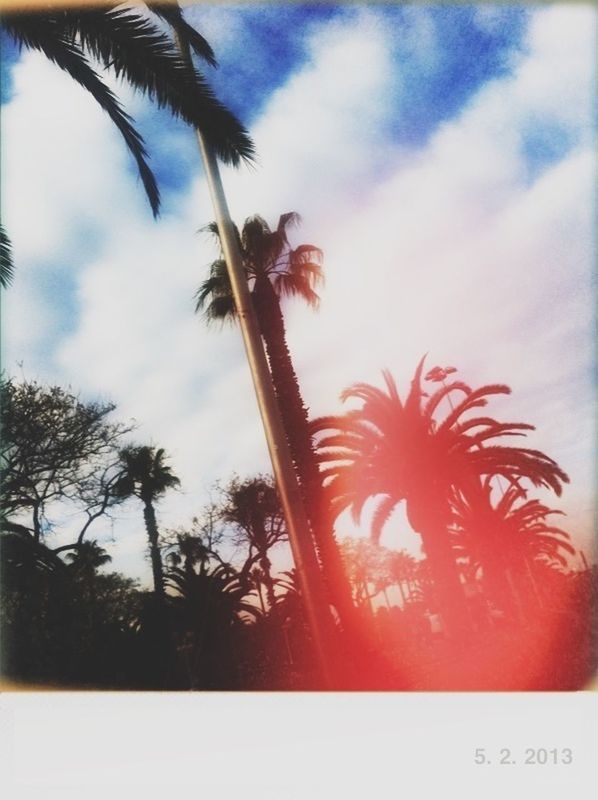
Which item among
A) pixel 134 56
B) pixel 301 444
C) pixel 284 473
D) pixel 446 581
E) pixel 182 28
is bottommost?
pixel 446 581

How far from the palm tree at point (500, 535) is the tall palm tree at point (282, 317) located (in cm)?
662

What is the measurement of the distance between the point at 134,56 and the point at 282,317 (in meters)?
7.06

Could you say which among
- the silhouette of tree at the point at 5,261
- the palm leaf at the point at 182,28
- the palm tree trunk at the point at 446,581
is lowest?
the palm tree trunk at the point at 446,581

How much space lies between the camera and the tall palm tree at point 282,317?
384 inches

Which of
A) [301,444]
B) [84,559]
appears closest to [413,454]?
[301,444]

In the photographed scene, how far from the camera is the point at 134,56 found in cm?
467

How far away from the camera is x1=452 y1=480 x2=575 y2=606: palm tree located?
1580 cm

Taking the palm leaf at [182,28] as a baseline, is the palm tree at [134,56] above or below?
below

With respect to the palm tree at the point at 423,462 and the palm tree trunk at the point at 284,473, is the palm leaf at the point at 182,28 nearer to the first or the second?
the palm tree trunk at the point at 284,473

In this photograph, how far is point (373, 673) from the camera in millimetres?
8867

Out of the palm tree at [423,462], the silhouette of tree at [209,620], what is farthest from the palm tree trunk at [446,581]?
the silhouette of tree at [209,620]

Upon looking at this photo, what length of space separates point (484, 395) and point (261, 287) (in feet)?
20.5

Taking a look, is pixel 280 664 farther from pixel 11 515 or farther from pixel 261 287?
pixel 261 287

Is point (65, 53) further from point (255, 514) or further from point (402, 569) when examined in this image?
point (402, 569)
